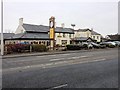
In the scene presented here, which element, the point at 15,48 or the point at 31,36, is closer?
the point at 15,48

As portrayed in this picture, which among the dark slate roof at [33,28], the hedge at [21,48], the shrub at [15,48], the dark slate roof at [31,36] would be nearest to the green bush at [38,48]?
the hedge at [21,48]

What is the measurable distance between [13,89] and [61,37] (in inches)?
2133

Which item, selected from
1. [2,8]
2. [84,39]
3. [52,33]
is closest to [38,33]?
[52,33]

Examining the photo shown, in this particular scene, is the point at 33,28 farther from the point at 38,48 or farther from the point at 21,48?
the point at 21,48

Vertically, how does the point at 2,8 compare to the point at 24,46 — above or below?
above

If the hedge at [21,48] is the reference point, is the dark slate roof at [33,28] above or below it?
above

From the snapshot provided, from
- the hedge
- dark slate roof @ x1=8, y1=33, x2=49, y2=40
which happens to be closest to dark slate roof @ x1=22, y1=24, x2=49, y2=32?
dark slate roof @ x1=8, y1=33, x2=49, y2=40

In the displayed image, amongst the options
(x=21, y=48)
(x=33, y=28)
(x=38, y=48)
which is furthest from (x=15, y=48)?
(x=33, y=28)

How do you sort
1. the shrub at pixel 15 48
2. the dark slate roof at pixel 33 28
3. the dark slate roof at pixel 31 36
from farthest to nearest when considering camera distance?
the dark slate roof at pixel 33 28 < the dark slate roof at pixel 31 36 < the shrub at pixel 15 48

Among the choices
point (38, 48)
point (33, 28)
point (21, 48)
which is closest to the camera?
point (21, 48)

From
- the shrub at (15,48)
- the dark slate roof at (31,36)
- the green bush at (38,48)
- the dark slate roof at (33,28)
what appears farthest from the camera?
the dark slate roof at (33,28)

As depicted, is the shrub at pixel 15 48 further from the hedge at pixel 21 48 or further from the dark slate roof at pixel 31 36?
the dark slate roof at pixel 31 36

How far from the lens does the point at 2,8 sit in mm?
25812

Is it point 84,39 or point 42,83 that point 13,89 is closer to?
point 42,83
